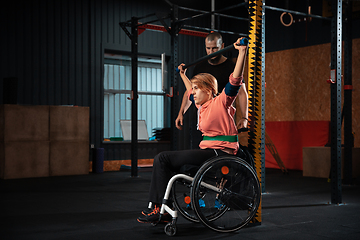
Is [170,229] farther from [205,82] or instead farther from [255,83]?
[255,83]

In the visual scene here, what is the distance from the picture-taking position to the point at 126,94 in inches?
386

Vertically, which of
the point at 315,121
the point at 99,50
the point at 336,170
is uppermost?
the point at 99,50

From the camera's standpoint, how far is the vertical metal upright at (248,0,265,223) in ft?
11.2

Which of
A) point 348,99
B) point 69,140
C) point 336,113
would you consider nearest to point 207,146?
point 336,113

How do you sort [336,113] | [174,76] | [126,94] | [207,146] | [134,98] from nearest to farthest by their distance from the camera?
[207,146], [336,113], [174,76], [134,98], [126,94]

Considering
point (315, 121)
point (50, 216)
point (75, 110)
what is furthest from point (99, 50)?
point (50, 216)

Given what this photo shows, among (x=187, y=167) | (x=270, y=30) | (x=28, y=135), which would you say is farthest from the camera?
(x=270, y=30)

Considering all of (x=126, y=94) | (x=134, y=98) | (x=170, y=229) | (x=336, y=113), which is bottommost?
(x=170, y=229)

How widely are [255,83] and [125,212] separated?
1834mm

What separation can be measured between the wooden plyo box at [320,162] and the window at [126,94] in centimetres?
366

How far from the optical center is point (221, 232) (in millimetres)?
3027

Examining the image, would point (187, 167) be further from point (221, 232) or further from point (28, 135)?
point (28, 135)

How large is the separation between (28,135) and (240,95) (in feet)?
17.1

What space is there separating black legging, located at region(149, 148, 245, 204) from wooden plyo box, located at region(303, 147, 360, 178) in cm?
491
